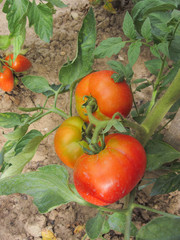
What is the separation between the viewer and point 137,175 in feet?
2.07

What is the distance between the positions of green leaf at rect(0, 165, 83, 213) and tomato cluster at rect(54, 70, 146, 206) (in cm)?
9

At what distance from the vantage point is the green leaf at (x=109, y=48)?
2.55 ft

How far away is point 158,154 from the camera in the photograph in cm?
74

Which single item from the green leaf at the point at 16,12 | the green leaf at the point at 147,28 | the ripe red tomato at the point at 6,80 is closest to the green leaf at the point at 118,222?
the green leaf at the point at 147,28

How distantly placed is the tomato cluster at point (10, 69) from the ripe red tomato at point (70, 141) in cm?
64

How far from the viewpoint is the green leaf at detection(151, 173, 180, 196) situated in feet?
2.66

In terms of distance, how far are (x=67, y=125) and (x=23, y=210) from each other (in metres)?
0.58

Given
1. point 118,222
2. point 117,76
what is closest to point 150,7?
point 117,76

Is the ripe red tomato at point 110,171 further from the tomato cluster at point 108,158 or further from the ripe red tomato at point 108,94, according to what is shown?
the ripe red tomato at point 108,94

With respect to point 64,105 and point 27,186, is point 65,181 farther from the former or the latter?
point 64,105

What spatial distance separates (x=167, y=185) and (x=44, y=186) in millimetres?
407

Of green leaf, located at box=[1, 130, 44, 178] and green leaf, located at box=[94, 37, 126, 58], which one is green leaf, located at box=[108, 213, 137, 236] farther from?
green leaf, located at box=[94, 37, 126, 58]

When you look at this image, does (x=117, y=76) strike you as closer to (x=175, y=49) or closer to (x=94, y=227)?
(x=175, y=49)

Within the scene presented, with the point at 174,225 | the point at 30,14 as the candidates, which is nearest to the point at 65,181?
the point at 174,225
